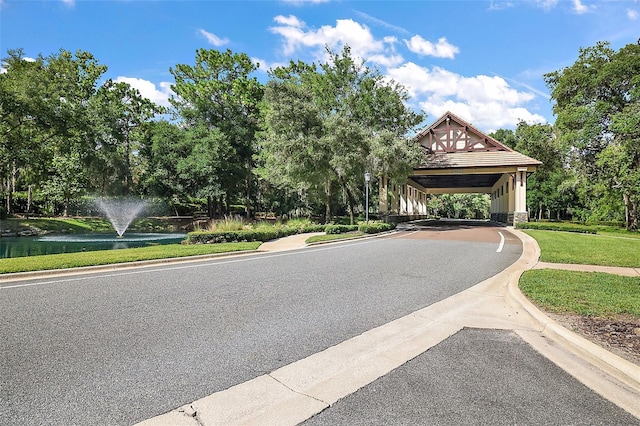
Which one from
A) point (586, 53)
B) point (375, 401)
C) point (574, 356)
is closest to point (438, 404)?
point (375, 401)

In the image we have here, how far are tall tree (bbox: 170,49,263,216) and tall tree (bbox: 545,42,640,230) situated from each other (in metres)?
27.4

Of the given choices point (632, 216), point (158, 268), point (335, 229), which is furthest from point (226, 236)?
point (632, 216)

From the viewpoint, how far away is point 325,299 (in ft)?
19.6

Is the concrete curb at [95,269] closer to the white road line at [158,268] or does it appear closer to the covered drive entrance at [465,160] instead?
the white road line at [158,268]

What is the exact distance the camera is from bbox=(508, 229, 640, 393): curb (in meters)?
3.28

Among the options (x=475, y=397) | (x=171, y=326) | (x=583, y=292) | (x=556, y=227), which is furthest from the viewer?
(x=556, y=227)

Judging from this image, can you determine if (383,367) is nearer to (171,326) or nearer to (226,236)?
(171,326)

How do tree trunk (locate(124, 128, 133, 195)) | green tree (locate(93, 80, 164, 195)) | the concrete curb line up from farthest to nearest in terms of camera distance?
tree trunk (locate(124, 128, 133, 195)) → green tree (locate(93, 80, 164, 195)) → the concrete curb

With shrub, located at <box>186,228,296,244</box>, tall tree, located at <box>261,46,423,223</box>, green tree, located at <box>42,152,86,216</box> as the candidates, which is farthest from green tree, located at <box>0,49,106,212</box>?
shrub, located at <box>186,228,296,244</box>

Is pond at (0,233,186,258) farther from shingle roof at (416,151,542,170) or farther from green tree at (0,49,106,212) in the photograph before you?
A: shingle roof at (416,151,542,170)

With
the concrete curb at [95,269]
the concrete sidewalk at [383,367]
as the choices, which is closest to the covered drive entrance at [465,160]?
the concrete curb at [95,269]

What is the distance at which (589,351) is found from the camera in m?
3.78

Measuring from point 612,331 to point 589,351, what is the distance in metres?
0.78

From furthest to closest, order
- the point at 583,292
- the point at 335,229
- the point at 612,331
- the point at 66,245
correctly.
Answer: the point at 66,245
the point at 335,229
the point at 583,292
the point at 612,331
